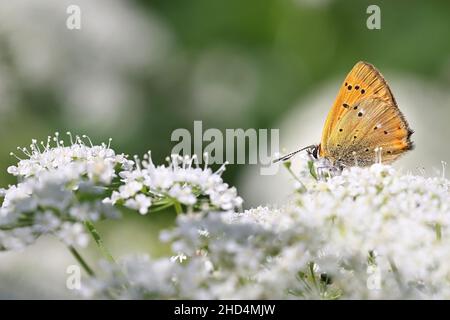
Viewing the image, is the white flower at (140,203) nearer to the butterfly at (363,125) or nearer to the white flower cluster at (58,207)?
the white flower cluster at (58,207)

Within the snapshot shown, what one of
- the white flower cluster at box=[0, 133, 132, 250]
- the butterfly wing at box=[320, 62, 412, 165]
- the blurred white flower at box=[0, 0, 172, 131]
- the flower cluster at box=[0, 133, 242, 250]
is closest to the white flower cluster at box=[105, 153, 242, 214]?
the flower cluster at box=[0, 133, 242, 250]

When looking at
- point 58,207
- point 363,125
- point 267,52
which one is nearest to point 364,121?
point 363,125

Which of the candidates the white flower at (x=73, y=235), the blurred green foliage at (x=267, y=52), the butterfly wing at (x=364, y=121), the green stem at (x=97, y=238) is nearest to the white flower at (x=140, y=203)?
the green stem at (x=97, y=238)

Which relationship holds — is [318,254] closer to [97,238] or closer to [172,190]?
[172,190]

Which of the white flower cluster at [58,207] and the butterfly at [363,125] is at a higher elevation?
the butterfly at [363,125]
